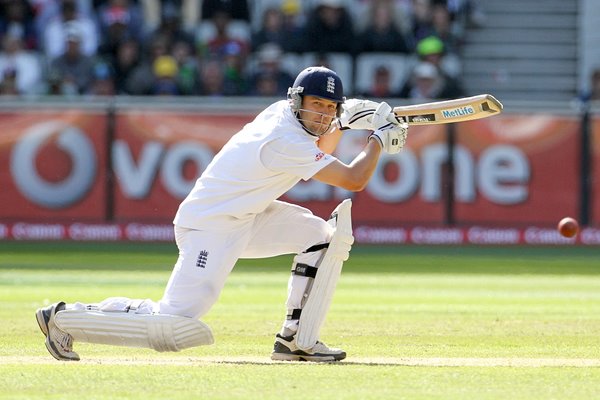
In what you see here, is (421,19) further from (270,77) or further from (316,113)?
(316,113)

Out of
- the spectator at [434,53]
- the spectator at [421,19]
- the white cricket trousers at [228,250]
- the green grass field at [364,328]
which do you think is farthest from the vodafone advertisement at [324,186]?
the white cricket trousers at [228,250]

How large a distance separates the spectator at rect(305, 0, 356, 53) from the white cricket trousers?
12.2 meters

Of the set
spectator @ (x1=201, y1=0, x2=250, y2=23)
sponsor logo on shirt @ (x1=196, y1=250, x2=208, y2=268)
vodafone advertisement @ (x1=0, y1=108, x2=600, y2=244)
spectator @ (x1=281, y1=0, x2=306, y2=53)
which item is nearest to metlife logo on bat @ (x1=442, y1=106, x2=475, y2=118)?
sponsor logo on shirt @ (x1=196, y1=250, x2=208, y2=268)

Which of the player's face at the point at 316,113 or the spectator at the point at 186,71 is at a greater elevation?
the player's face at the point at 316,113

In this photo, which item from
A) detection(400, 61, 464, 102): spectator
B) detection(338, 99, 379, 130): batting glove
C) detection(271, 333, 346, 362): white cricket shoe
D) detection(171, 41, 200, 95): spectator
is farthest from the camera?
detection(171, 41, 200, 95): spectator

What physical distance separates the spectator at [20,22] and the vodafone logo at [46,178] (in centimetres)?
354

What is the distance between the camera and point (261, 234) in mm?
7934

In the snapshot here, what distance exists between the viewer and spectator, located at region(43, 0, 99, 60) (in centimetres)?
2006

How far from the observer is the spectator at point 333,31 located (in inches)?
787

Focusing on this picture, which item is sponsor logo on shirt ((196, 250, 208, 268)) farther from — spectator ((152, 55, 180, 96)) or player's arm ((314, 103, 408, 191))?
spectator ((152, 55, 180, 96))

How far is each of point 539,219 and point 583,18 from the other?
5.77 metres

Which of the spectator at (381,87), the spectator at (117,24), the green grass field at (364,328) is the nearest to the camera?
the green grass field at (364,328)

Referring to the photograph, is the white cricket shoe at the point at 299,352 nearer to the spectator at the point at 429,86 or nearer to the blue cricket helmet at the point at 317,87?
the blue cricket helmet at the point at 317,87

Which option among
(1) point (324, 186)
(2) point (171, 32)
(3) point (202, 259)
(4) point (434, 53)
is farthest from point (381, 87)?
(3) point (202, 259)
